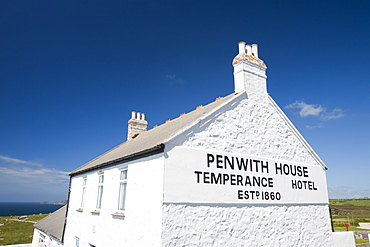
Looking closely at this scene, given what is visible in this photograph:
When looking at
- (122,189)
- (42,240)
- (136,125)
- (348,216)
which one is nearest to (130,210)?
(122,189)

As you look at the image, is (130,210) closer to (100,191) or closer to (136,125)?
(100,191)

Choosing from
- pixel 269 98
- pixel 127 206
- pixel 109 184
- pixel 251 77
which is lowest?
pixel 127 206

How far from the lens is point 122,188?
903 centimetres

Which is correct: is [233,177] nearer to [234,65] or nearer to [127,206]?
[127,206]

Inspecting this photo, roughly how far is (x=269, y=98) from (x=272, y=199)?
3.99m

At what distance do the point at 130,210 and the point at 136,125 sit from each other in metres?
9.38

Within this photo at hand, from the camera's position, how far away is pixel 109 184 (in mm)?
9836

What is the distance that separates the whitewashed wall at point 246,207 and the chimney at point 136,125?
9165 mm

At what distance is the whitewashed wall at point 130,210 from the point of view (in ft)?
22.2

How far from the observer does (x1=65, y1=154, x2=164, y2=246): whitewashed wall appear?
677 centimetres

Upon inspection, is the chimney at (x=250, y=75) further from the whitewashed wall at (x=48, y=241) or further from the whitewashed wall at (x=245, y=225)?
the whitewashed wall at (x=48, y=241)

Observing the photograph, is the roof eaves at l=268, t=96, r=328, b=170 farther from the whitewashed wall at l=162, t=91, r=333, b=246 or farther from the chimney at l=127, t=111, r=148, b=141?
the chimney at l=127, t=111, r=148, b=141

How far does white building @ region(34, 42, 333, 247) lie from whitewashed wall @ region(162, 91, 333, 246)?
0.03m

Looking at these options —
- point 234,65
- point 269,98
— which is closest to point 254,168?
point 269,98
